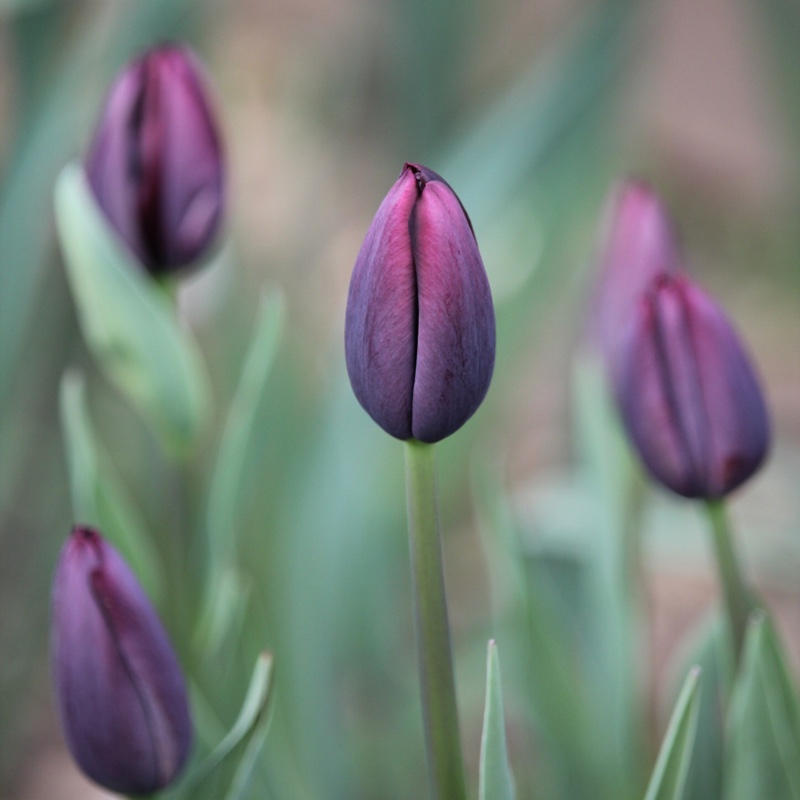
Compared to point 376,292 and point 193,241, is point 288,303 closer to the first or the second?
point 193,241

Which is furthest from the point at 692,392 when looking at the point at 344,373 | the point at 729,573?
the point at 344,373

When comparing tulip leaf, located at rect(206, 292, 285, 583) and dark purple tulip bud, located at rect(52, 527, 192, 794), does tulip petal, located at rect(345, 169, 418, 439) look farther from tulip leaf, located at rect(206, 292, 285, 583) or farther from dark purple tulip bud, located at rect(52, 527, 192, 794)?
tulip leaf, located at rect(206, 292, 285, 583)

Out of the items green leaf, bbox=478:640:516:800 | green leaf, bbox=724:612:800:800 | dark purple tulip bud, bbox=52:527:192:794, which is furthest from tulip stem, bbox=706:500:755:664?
dark purple tulip bud, bbox=52:527:192:794

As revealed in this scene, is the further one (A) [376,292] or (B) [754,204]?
(B) [754,204]

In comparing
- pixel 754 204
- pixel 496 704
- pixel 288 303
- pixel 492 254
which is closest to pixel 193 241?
pixel 496 704

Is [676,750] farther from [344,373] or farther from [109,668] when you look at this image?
[344,373]

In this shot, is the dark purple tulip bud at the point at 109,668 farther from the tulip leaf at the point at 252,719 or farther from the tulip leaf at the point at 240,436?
the tulip leaf at the point at 240,436
